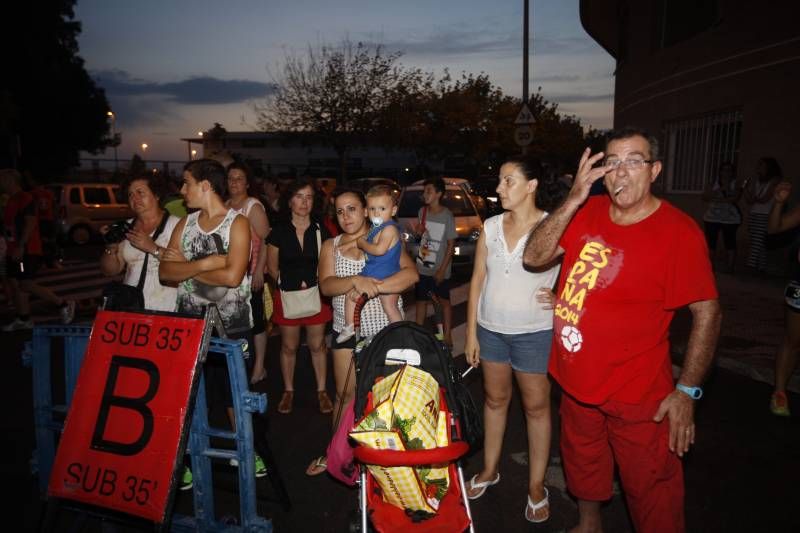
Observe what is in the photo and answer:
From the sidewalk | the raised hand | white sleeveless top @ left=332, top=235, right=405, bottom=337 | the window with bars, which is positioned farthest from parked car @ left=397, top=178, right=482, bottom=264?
the raised hand

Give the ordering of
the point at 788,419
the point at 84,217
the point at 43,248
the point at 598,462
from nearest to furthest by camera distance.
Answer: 1. the point at 598,462
2. the point at 788,419
3. the point at 43,248
4. the point at 84,217

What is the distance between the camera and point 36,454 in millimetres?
3395

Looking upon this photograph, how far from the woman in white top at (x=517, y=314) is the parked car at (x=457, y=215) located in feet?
23.6

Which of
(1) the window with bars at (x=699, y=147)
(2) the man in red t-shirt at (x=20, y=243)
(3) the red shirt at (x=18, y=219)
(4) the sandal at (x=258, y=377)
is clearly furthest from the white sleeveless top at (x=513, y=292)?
(1) the window with bars at (x=699, y=147)

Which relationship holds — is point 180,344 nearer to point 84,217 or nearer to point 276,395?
point 276,395

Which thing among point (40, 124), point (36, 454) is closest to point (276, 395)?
point (36, 454)

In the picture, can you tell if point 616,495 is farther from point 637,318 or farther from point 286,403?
point 286,403

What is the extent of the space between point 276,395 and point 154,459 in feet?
9.54

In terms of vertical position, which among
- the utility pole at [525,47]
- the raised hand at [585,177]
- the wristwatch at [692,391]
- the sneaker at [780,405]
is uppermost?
the utility pole at [525,47]

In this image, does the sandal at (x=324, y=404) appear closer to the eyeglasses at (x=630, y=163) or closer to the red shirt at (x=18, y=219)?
the eyeglasses at (x=630, y=163)

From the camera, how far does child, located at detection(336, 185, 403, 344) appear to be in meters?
3.86

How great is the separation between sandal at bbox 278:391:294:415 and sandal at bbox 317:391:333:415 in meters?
0.28

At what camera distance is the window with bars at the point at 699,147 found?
472 inches

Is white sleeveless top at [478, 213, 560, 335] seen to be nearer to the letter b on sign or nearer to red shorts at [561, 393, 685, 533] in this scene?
red shorts at [561, 393, 685, 533]
